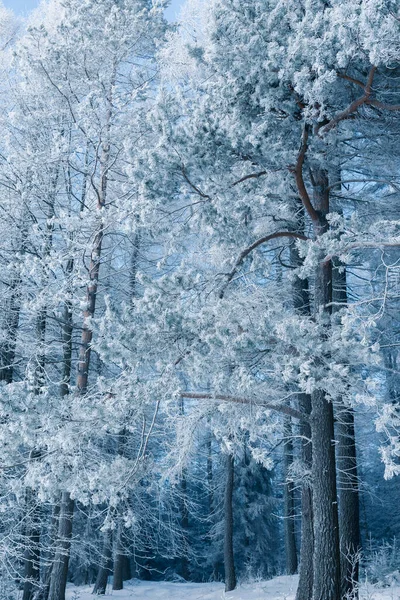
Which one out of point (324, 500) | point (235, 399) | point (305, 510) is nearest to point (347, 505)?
point (305, 510)

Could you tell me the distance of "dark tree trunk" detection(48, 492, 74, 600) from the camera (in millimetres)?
9234

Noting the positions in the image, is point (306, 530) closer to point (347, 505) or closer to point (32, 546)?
point (347, 505)

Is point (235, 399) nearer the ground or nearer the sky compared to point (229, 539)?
nearer the sky

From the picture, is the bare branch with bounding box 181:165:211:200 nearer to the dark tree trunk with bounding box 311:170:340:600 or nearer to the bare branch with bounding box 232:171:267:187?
the bare branch with bounding box 232:171:267:187

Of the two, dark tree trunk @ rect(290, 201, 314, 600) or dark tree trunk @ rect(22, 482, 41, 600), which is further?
dark tree trunk @ rect(22, 482, 41, 600)

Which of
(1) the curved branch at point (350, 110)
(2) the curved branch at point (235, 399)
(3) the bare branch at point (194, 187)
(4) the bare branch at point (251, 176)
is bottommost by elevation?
(2) the curved branch at point (235, 399)

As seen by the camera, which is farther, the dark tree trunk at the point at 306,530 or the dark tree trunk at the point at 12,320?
the dark tree trunk at the point at 12,320

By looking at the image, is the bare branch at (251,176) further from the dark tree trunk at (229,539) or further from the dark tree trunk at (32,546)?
the dark tree trunk at (229,539)

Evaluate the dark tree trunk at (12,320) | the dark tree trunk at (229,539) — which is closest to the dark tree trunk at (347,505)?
the dark tree trunk at (12,320)

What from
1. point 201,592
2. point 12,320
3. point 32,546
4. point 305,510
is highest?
point 12,320

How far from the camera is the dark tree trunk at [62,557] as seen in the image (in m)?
9.23

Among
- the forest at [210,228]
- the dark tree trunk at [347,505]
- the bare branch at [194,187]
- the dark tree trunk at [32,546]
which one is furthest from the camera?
the dark tree trunk at [32,546]

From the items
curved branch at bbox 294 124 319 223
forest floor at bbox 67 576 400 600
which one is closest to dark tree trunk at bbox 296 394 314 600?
forest floor at bbox 67 576 400 600

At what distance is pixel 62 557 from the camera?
973 centimetres
